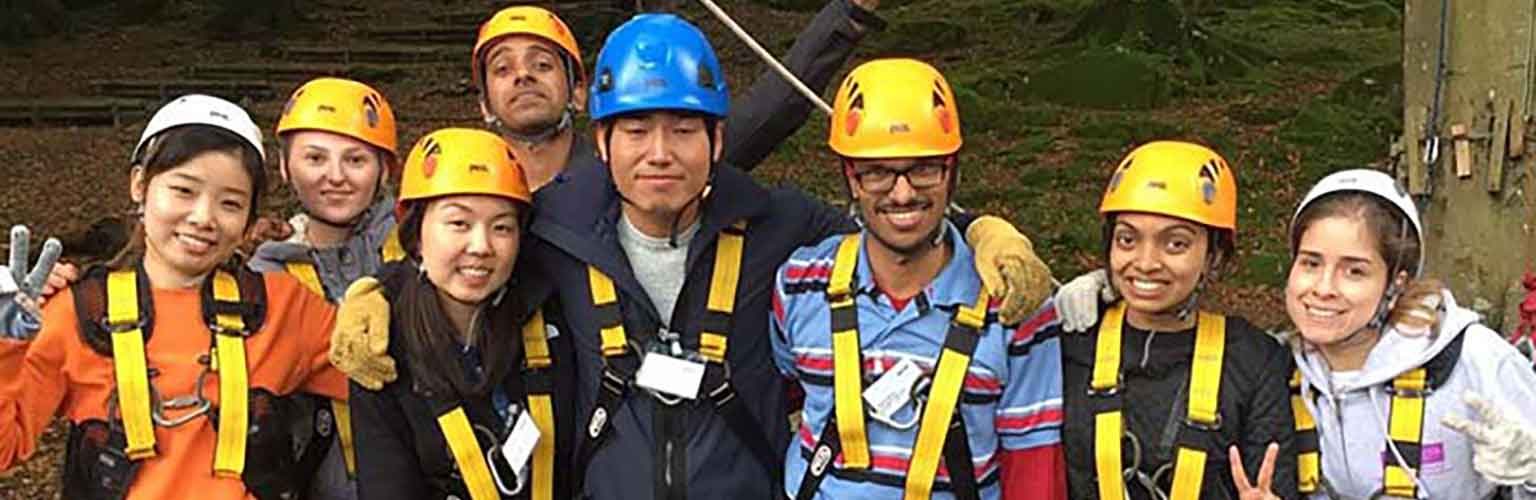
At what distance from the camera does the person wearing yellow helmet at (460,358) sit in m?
4.23

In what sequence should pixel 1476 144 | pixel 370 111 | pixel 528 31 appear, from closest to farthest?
pixel 370 111, pixel 528 31, pixel 1476 144

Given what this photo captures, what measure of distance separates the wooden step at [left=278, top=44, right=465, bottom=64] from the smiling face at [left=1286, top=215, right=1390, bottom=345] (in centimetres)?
1760

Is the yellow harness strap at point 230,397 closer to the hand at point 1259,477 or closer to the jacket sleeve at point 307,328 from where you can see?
the jacket sleeve at point 307,328

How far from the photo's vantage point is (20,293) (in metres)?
3.82

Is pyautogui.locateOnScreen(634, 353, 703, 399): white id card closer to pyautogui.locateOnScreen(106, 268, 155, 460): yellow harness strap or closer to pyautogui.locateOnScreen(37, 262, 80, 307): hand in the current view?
pyautogui.locateOnScreen(106, 268, 155, 460): yellow harness strap

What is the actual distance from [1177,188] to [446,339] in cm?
205

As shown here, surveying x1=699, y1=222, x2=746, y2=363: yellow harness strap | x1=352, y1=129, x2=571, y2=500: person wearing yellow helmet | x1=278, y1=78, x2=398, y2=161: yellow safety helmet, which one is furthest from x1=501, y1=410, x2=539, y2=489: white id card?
x1=278, y1=78, x2=398, y2=161: yellow safety helmet

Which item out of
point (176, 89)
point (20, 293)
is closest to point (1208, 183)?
point (20, 293)

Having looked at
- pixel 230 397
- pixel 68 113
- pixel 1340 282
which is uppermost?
pixel 68 113

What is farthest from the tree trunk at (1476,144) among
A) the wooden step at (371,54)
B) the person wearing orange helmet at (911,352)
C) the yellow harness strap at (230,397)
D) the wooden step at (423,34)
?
the wooden step at (423,34)

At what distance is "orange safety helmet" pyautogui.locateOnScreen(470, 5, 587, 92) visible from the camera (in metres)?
5.36

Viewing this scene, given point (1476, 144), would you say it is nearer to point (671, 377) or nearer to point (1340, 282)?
point (1340, 282)

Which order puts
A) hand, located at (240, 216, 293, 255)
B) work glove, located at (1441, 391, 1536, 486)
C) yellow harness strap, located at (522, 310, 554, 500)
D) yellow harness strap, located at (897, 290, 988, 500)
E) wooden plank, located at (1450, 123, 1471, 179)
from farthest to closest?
wooden plank, located at (1450, 123, 1471, 179)
hand, located at (240, 216, 293, 255)
yellow harness strap, located at (522, 310, 554, 500)
yellow harness strap, located at (897, 290, 988, 500)
work glove, located at (1441, 391, 1536, 486)

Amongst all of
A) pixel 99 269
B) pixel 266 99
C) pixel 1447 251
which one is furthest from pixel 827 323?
pixel 266 99
